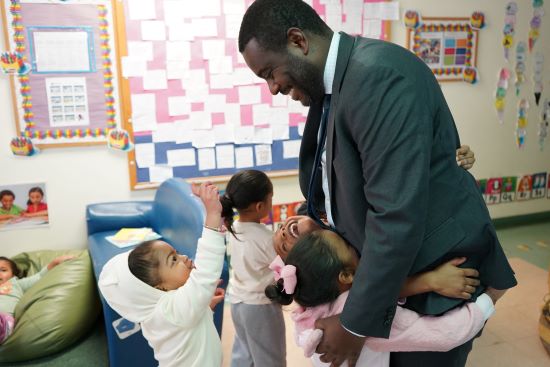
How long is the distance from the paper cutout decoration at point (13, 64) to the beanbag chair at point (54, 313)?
1282mm

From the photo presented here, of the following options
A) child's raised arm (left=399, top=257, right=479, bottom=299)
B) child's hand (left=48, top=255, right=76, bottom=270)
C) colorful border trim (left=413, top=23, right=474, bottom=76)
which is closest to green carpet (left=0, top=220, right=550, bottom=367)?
child's hand (left=48, top=255, right=76, bottom=270)

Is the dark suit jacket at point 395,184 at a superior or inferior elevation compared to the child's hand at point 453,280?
superior

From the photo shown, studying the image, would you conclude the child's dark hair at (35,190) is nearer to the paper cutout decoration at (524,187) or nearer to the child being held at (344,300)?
the child being held at (344,300)

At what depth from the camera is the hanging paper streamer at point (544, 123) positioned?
434 cm

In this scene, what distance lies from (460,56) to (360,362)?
3.38 metres

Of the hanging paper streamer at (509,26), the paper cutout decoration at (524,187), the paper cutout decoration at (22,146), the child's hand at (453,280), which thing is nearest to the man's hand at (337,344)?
the child's hand at (453,280)

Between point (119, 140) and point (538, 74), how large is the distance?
3734 millimetres

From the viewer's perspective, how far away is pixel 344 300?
3.98 ft

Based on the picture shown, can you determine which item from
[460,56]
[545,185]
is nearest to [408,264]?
[460,56]

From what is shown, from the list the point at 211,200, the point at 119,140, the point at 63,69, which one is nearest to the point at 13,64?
the point at 63,69

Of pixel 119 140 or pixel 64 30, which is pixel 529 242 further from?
pixel 64 30

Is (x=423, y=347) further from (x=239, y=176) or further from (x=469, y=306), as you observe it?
(x=239, y=176)

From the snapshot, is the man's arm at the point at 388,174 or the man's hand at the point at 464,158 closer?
the man's arm at the point at 388,174

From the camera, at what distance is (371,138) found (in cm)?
93
